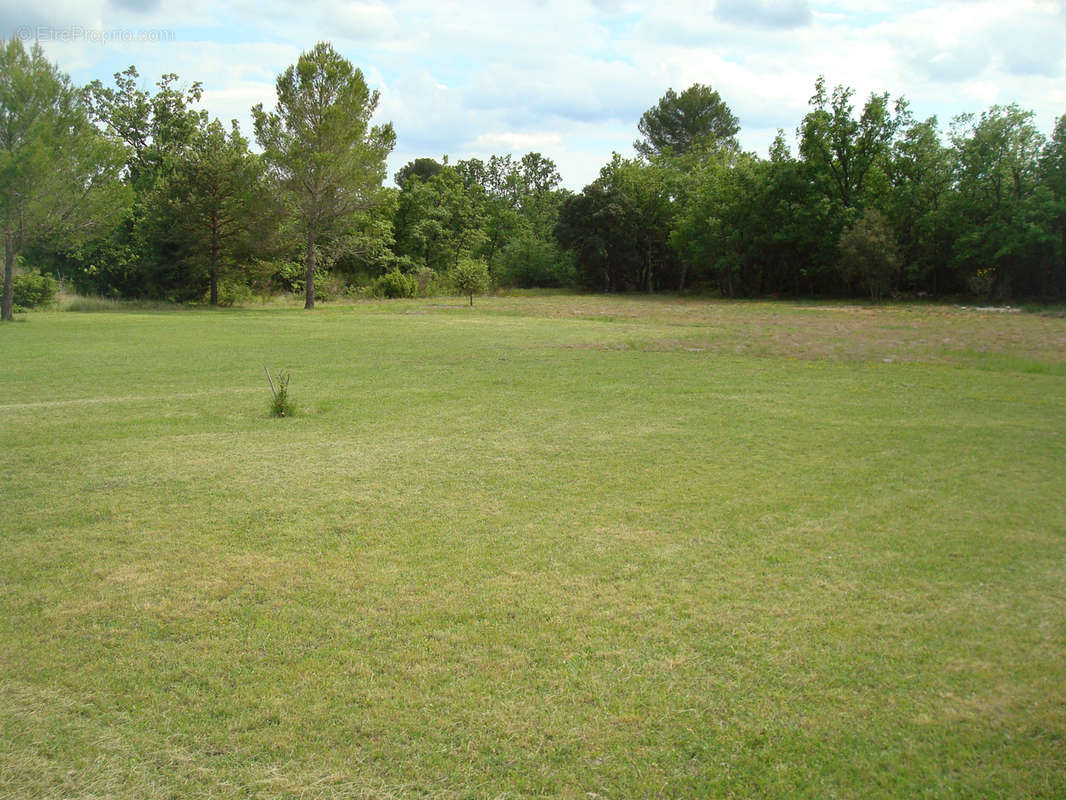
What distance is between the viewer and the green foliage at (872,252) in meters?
34.4

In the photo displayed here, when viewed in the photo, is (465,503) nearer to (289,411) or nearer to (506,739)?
(506,739)

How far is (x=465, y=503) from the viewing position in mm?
5762

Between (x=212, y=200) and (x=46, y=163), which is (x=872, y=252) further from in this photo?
(x=46, y=163)

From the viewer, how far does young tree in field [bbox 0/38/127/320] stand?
2400cm

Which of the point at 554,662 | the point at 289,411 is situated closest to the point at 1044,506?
the point at 554,662

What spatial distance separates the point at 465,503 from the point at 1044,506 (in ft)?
14.8

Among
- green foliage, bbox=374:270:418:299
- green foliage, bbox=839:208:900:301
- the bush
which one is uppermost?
green foliage, bbox=839:208:900:301

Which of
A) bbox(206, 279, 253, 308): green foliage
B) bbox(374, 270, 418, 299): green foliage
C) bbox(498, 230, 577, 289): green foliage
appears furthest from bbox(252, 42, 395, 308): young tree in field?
bbox(498, 230, 577, 289): green foliage

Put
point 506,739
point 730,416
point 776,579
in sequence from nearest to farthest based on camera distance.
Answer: point 506,739, point 776,579, point 730,416

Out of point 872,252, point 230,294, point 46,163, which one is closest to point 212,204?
point 230,294

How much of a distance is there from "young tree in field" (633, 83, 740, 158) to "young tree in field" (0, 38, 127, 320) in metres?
49.4

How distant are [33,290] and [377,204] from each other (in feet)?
50.2

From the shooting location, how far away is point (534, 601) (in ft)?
13.1

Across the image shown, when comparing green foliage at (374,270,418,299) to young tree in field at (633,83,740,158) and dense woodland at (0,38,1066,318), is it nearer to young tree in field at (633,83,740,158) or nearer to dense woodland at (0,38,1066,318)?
dense woodland at (0,38,1066,318)
